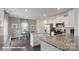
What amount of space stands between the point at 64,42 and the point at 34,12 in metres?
0.68

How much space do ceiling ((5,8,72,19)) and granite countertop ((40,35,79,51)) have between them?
0.38 meters

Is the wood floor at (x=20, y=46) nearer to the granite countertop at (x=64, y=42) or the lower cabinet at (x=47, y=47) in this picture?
the lower cabinet at (x=47, y=47)

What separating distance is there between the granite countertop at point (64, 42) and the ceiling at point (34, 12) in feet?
1.25

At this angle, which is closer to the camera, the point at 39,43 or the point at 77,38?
the point at 77,38

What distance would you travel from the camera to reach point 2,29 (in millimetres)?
1558

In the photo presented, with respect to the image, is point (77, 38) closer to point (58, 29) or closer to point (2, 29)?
point (58, 29)

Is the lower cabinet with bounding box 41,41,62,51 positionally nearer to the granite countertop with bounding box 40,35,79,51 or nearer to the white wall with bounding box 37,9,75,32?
the granite countertop with bounding box 40,35,79,51

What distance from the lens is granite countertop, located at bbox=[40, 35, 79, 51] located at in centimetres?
152

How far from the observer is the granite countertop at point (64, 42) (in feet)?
4.98

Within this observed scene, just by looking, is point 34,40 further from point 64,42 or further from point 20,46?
point 64,42

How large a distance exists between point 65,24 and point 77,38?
0.94 feet
